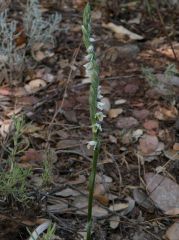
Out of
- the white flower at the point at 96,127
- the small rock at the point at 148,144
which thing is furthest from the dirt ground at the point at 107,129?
the white flower at the point at 96,127

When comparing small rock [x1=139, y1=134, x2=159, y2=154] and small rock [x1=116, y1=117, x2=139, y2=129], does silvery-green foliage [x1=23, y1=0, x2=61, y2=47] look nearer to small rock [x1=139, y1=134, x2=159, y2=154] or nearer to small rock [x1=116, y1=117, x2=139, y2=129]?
small rock [x1=116, y1=117, x2=139, y2=129]

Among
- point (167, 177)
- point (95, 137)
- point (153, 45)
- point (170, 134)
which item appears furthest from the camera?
point (153, 45)

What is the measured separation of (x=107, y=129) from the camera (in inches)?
83.7

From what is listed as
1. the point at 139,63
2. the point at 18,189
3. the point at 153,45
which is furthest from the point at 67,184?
the point at 153,45

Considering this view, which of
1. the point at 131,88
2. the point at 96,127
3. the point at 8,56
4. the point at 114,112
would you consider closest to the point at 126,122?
the point at 114,112

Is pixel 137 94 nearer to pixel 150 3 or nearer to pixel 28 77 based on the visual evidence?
pixel 28 77

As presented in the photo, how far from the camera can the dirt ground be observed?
1.72 meters

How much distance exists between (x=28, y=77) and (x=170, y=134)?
0.70 meters

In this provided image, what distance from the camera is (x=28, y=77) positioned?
7.93 feet

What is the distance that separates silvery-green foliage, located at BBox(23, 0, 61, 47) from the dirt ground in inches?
2.4

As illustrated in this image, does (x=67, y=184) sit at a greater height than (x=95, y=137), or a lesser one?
lesser

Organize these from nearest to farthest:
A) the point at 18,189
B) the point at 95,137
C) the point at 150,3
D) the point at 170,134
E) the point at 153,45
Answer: the point at 95,137 → the point at 18,189 → the point at 170,134 → the point at 153,45 → the point at 150,3

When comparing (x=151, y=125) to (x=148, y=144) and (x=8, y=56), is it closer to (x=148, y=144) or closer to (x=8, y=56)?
(x=148, y=144)

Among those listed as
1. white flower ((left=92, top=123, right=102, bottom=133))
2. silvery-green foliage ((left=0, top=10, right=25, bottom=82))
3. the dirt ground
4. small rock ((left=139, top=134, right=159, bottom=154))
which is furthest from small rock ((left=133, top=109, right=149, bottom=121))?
white flower ((left=92, top=123, right=102, bottom=133))
